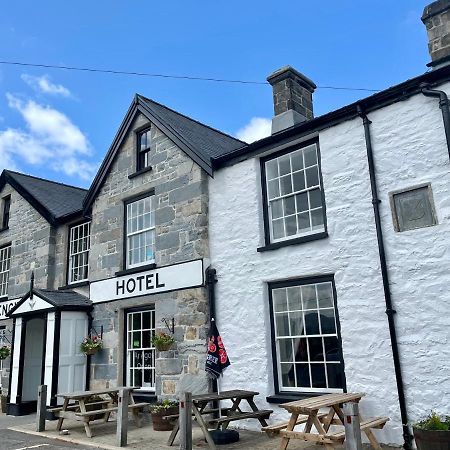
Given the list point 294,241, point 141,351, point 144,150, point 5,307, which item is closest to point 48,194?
point 5,307

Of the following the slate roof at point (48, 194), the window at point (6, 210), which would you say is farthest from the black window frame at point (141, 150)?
the window at point (6, 210)

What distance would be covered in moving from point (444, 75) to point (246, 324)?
5629 millimetres

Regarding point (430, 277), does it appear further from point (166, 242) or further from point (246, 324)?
point (166, 242)

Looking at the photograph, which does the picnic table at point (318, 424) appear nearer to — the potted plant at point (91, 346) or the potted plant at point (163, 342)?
the potted plant at point (163, 342)

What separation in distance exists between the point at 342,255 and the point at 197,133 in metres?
6.17

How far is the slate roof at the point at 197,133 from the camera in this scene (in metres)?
11.3

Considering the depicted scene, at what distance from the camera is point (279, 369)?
28.8 ft

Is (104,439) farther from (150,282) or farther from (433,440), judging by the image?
(433,440)

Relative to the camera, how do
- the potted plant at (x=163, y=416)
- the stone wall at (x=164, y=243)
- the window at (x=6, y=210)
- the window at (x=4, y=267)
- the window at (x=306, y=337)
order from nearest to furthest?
1. the window at (x=306, y=337)
2. the potted plant at (x=163, y=416)
3. the stone wall at (x=164, y=243)
4. the window at (x=4, y=267)
5. the window at (x=6, y=210)

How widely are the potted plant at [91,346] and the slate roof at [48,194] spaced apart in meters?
4.24

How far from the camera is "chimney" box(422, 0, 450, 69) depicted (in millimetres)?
8625

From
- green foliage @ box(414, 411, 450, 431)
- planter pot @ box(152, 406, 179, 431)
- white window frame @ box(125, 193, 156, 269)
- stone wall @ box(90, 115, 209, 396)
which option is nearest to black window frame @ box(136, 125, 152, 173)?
stone wall @ box(90, 115, 209, 396)

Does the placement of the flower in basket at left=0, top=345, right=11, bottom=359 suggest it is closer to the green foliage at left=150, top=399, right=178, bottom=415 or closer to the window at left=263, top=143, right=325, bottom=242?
the green foliage at left=150, top=399, right=178, bottom=415

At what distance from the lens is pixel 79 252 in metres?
14.0
